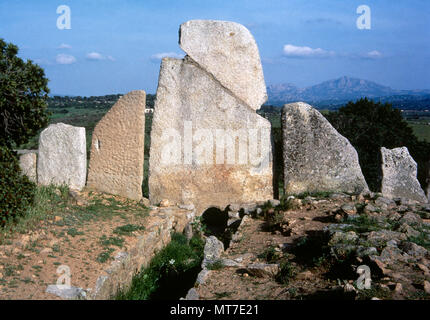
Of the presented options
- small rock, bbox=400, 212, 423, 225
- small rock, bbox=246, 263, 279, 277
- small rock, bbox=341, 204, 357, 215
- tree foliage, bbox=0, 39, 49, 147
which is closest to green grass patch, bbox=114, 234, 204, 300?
small rock, bbox=246, 263, 279, 277

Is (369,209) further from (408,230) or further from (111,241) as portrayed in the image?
(111,241)

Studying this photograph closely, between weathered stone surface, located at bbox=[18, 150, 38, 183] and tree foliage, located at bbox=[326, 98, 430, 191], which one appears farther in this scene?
tree foliage, located at bbox=[326, 98, 430, 191]

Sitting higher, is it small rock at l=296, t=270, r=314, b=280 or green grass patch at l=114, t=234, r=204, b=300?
small rock at l=296, t=270, r=314, b=280

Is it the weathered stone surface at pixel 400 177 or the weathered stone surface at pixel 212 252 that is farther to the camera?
the weathered stone surface at pixel 400 177

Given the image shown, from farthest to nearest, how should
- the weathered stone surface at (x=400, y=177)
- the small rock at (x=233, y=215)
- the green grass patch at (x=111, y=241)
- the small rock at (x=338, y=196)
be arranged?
the weathered stone surface at (x=400, y=177) < the small rock at (x=233, y=215) < the small rock at (x=338, y=196) < the green grass patch at (x=111, y=241)

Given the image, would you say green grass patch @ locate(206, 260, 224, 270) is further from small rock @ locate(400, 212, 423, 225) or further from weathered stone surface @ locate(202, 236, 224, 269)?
small rock @ locate(400, 212, 423, 225)

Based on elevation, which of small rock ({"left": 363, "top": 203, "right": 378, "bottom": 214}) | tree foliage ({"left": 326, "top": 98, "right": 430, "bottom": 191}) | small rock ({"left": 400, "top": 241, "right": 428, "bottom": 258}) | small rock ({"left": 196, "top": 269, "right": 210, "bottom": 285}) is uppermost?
tree foliage ({"left": 326, "top": 98, "right": 430, "bottom": 191})

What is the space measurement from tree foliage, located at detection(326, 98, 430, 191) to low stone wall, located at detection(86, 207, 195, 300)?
9.17 m

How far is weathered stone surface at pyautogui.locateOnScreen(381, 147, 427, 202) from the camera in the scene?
9.41m

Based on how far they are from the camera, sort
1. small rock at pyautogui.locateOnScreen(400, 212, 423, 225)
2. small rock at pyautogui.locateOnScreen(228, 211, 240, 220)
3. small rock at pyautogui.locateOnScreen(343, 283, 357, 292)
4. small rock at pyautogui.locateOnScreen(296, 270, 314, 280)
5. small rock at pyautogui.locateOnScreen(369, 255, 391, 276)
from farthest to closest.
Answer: small rock at pyautogui.locateOnScreen(228, 211, 240, 220)
small rock at pyautogui.locateOnScreen(400, 212, 423, 225)
small rock at pyautogui.locateOnScreen(296, 270, 314, 280)
small rock at pyautogui.locateOnScreen(369, 255, 391, 276)
small rock at pyautogui.locateOnScreen(343, 283, 357, 292)

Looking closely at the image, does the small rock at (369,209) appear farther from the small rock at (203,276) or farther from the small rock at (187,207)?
the small rock at (187,207)

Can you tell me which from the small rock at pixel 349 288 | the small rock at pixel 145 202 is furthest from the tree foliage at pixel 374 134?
the small rock at pixel 349 288

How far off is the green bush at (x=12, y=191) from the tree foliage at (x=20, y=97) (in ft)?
6.78

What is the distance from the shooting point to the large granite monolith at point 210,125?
9.15 metres
